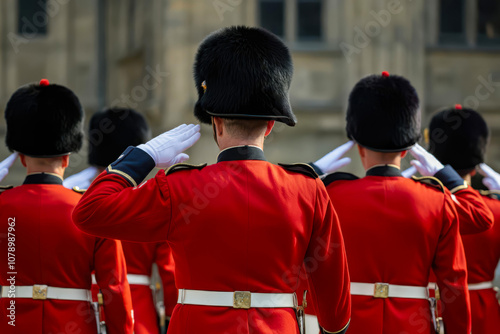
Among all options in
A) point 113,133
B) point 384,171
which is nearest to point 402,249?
point 384,171

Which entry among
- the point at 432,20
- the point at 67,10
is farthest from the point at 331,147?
the point at 67,10

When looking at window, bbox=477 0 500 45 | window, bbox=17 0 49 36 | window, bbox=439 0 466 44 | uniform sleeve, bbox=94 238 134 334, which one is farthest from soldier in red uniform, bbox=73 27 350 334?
window, bbox=17 0 49 36

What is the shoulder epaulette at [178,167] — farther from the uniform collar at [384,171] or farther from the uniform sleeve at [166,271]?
the uniform sleeve at [166,271]

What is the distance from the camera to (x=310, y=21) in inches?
480

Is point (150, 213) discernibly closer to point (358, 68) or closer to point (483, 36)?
point (358, 68)

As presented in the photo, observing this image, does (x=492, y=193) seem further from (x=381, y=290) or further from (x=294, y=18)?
(x=294, y=18)

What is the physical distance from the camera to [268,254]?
3059mm

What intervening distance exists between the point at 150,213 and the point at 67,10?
11.0 m

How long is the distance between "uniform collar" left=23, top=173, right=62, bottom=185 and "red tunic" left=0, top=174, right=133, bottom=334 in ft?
0.07

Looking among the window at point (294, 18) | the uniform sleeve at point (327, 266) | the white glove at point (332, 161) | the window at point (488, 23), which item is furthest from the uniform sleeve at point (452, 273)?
the window at point (488, 23)

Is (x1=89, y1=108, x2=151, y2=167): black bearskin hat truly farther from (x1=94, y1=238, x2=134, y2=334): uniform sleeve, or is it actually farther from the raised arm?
the raised arm

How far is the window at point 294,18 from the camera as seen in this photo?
477 inches

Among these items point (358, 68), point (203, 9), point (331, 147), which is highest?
point (203, 9)

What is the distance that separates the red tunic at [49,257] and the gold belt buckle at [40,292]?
0.07 ft
